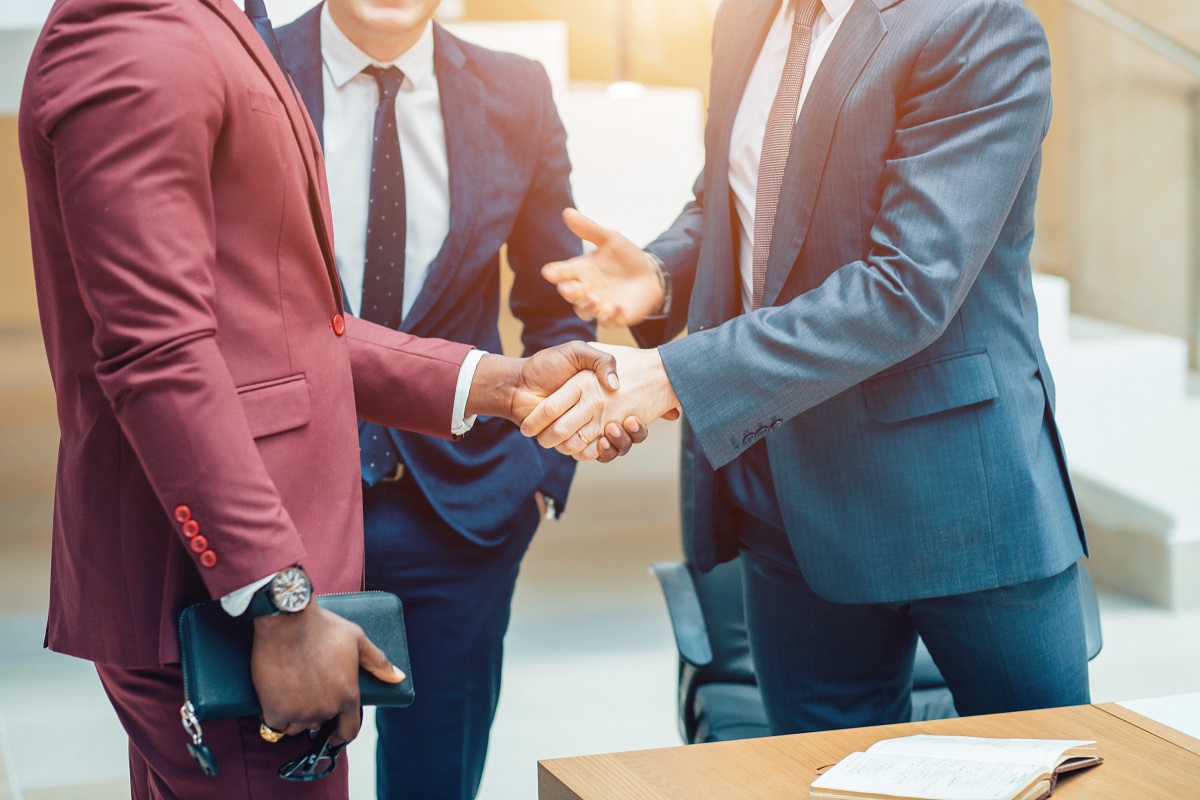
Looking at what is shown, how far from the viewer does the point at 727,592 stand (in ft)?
8.63

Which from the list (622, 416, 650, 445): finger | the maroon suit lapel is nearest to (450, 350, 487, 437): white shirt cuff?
(622, 416, 650, 445): finger

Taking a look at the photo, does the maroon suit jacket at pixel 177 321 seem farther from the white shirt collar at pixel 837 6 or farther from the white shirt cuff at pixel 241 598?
the white shirt collar at pixel 837 6

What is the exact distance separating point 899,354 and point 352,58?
1040 millimetres

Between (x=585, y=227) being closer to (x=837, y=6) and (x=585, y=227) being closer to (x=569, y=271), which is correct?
(x=569, y=271)

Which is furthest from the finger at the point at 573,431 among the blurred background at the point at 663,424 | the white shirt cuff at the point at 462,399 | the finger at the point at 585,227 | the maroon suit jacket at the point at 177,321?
the blurred background at the point at 663,424

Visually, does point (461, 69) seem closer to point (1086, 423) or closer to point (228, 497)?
point (228, 497)

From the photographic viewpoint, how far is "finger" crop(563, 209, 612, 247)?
207 centimetres

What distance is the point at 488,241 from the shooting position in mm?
2145

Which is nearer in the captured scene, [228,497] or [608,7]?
[228,497]

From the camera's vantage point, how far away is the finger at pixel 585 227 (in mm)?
2072

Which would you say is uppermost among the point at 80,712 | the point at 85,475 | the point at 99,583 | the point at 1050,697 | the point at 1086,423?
the point at 85,475

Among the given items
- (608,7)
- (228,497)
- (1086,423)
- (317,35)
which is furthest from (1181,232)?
(228,497)

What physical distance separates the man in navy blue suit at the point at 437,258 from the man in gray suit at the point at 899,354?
356mm

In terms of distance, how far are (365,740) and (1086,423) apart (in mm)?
2595
